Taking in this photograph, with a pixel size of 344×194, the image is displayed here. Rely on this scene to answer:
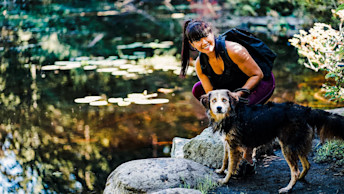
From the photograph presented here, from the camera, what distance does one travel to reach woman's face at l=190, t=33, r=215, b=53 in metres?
3.95

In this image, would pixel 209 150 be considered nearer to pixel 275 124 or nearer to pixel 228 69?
pixel 228 69

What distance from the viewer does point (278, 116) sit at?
3.71m

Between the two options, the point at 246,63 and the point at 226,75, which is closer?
the point at 246,63

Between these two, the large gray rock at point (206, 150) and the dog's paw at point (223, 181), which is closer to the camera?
the dog's paw at point (223, 181)

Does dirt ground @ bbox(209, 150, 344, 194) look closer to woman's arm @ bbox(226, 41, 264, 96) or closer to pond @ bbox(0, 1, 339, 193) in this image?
woman's arm @ bbox(226, 41, 264, 96)

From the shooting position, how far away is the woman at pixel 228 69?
3.96 m

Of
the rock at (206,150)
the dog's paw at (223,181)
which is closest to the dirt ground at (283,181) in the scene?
the dog's paw at (223,181)

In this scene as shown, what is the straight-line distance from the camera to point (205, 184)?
13.3ft

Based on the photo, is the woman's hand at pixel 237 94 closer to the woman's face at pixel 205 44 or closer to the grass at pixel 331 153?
the woman's face at pixel 205 44

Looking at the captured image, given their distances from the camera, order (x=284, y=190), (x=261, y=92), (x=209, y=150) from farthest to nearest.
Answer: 1. (x=209, y=150)
2. (x=261, y=92)
3. (x=284, y=190)

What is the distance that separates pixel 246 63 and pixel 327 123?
915mm

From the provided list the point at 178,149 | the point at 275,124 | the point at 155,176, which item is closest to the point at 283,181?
the point at 275,124

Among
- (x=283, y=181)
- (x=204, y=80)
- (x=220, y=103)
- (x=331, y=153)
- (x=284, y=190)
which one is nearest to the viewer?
(x=220, y=103)

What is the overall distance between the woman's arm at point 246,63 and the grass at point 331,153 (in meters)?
1.17
